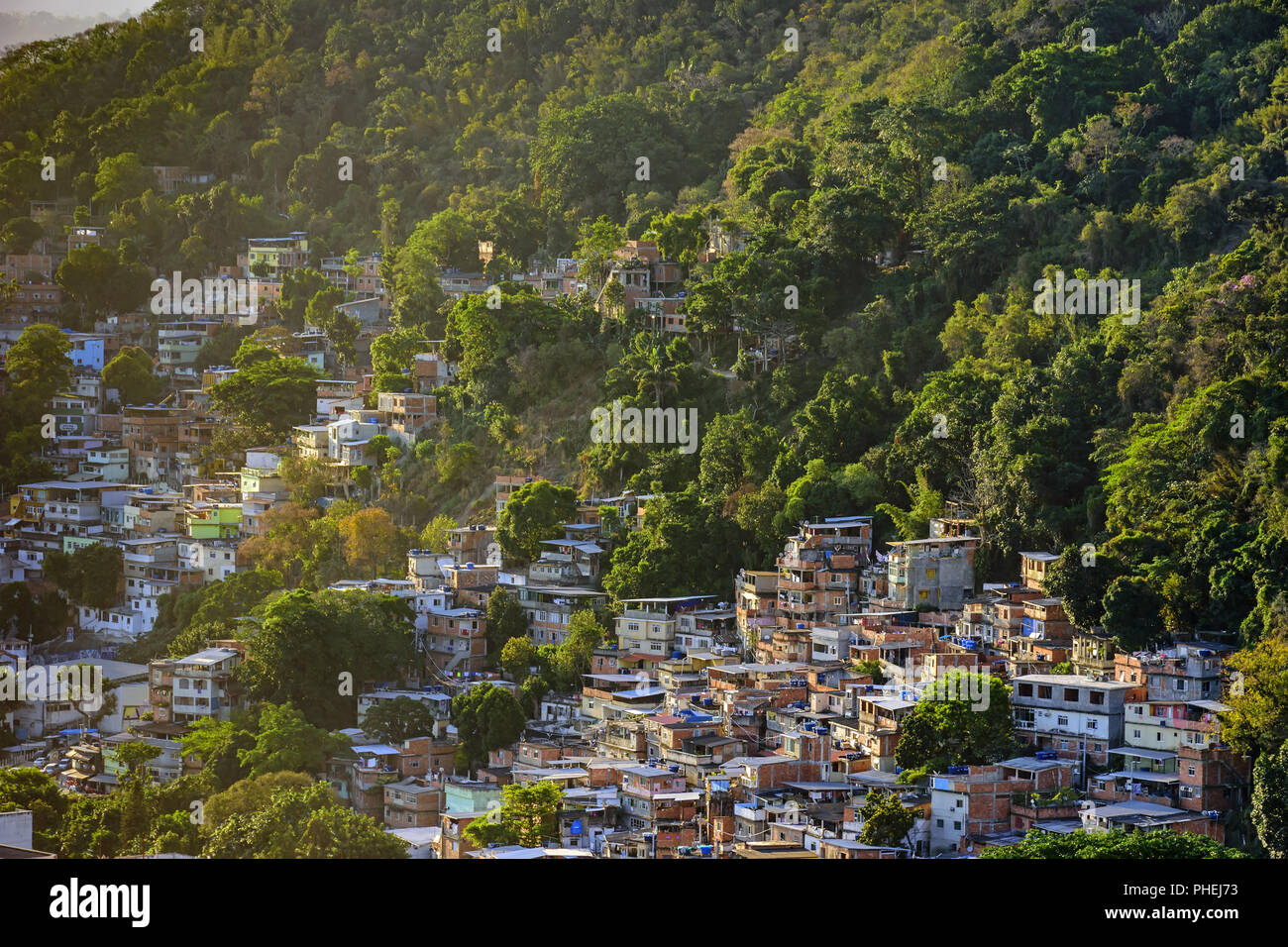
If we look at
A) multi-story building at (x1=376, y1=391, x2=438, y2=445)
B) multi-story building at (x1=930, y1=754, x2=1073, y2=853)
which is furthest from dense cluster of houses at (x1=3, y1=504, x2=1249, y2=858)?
multi-story building at (x1=376, y1=391, x2=438, y2=445)

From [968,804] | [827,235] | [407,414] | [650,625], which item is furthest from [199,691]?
[827,235]

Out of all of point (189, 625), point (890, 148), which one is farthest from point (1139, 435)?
point (189, 625)

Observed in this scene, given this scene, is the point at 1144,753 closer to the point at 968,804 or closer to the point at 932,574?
the point at 968,804

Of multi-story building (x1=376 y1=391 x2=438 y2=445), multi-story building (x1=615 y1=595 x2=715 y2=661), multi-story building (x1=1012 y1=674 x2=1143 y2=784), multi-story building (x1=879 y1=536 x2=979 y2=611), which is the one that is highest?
multi-story building (x1=376 y1=391 x2=438 y2=445)

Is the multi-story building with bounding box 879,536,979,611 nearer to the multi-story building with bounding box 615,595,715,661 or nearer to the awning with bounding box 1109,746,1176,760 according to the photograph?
the multi-story building with bounding box 615,595,715,661

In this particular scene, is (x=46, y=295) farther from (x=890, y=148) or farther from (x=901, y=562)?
(x=901, y=562)

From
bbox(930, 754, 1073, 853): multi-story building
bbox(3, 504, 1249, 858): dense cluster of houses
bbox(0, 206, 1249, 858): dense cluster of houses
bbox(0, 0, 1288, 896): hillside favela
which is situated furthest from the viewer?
bbox(0, 0, 1288, 896): hillside favela

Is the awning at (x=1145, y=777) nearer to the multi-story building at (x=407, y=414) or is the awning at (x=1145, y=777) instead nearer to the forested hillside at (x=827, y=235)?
the forested hillside at (x=827, y=235)

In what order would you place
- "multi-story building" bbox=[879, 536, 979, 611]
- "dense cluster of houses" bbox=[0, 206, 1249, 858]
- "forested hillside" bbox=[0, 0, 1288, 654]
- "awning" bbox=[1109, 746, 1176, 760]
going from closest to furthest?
1. "dense cluster of houses" bbox=[0, 206, 1249, 858]
2. "awning" bbox=[1109, 746, 1176, 760]
3. "forested hillside" bbox=[0, 0, 1288, 654]
4. "multi-story building" bbox=[879, 536, 979, 611]
